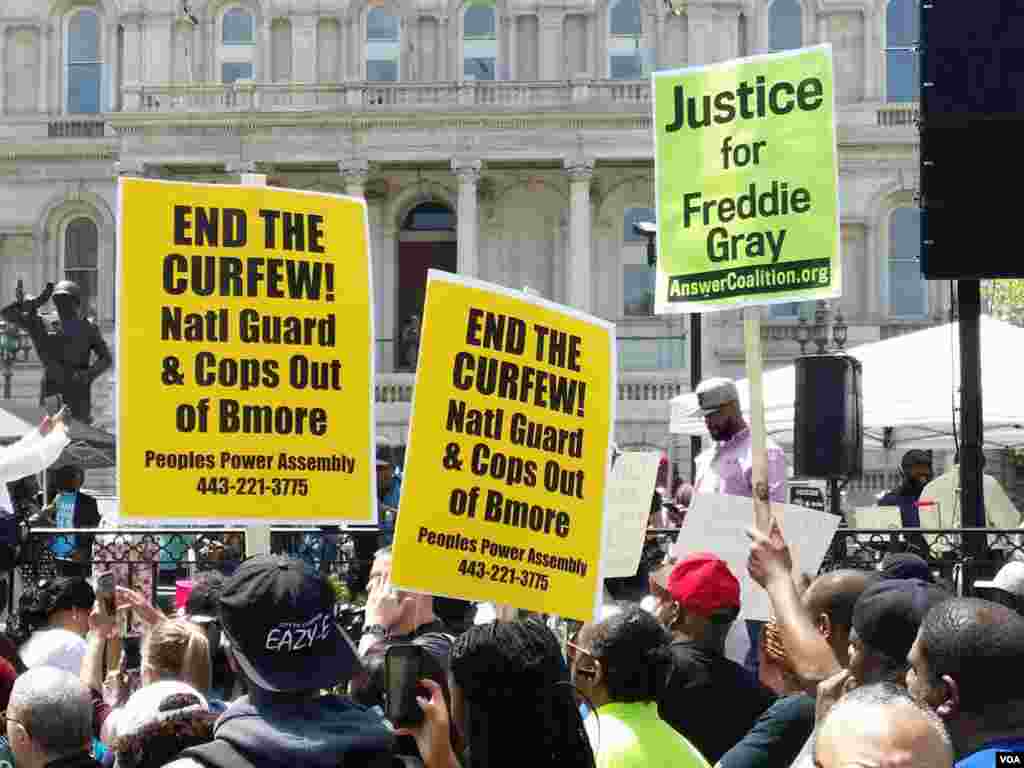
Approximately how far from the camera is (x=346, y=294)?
724cm

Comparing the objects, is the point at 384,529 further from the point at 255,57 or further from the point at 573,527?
the point at 255,57

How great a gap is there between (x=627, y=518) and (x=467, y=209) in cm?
3550

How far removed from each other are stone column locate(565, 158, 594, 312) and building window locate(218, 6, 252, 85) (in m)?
8.62

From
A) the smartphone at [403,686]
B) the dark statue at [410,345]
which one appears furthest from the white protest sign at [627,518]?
the dark statue at [410,345]

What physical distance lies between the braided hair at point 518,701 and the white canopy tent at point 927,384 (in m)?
8.18

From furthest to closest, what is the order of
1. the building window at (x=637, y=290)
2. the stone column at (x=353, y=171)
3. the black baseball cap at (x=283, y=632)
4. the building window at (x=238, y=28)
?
the building window at (x=238, y=28), the building window at (x=637, y=290), the stone column at (x=353, y=171), the black baseball cap at (x=283, y=632)

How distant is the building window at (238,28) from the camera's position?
→ 155 ft

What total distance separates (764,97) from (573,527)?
211 centimetres

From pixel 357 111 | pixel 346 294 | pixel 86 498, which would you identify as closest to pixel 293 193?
pixel 346 294

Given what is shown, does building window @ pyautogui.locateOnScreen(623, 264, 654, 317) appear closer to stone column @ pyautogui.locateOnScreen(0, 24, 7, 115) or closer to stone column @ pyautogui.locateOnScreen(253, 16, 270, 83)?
stone column @ pyautogui.locateOnScreen(253, 16, 270, 83)

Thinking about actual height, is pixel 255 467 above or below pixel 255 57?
below

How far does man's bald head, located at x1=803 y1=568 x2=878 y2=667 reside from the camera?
5.67 m

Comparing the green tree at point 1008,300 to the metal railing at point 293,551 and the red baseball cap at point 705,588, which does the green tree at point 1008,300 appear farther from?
the red baseball cap at point 705,588

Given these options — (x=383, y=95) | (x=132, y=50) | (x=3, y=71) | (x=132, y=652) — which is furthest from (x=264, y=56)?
(x=132, y=652)
